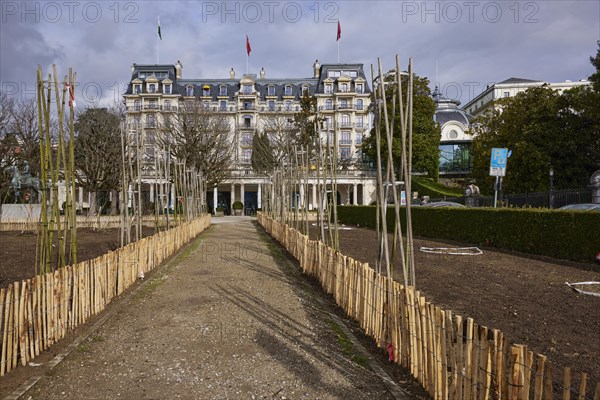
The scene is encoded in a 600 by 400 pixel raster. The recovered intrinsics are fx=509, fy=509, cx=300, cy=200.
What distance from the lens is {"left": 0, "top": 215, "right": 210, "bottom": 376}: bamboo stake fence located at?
15.5 ft

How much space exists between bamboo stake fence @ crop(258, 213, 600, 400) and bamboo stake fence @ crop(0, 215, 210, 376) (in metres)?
3.46

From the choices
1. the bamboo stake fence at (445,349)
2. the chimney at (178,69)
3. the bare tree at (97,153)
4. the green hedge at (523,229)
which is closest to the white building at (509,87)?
the chimney at (178,69)

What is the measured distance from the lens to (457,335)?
→ 3.58 metres

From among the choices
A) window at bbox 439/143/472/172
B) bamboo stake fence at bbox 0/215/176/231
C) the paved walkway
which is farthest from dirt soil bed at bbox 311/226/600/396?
window at bbox 439/143/472/172

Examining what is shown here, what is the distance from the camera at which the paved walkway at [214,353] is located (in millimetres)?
4289

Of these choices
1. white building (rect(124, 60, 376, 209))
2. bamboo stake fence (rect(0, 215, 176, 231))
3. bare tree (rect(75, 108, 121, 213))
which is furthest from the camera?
white building (rect(124, 60, 376, 209))

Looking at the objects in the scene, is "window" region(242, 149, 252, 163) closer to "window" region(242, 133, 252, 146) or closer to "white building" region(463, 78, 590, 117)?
"window" region(242, 133, 252, 146)

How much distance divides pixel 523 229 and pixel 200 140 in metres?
29.8

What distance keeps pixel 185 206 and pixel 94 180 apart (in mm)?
13590

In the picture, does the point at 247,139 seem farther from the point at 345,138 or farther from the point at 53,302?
the point at 53,302

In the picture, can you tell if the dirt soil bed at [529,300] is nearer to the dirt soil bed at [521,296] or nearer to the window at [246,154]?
the dirt soil bed at [521,296]

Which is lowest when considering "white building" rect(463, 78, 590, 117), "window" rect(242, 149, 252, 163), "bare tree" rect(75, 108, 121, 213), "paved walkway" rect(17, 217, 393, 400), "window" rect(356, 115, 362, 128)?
"paved walkway" rect(17, 217, 393, 400)

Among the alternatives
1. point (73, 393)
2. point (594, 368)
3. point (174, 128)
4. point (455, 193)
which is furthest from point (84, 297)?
point (455, 193)

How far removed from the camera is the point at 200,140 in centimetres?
4003
